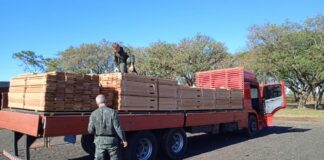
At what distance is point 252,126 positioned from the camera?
45.7 feet

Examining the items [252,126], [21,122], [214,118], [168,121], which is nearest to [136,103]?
[168,121]

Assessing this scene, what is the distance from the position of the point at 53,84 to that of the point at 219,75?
8456 mm

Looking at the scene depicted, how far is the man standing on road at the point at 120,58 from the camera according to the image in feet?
32.7

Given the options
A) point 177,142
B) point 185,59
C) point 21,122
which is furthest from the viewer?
point 185,59

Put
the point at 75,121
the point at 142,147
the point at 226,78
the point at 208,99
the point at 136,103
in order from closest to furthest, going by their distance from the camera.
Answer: the point at 75,121
the point at 136,103
the point at 142,147
the point at 208,99
the point at 226,78

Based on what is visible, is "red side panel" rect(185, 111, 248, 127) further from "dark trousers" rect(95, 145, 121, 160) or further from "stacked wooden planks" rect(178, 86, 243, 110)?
"dark trousers" rect(95, 145, 121, 160)

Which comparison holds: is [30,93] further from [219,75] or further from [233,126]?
[219,75]

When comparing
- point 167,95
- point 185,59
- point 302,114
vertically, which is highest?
point 185,59

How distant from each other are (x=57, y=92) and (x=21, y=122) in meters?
1.04

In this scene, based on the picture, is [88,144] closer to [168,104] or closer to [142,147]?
[142,147]

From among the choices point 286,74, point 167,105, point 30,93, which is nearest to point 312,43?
point 286,74

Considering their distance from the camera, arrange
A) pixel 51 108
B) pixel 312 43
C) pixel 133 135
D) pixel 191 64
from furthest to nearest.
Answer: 1. pixel 191 64
2. pixel 312 43
3. pixel 133 135
4. pixel 51 108

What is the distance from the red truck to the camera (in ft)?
22.5

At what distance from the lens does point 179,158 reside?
30.7 ft
